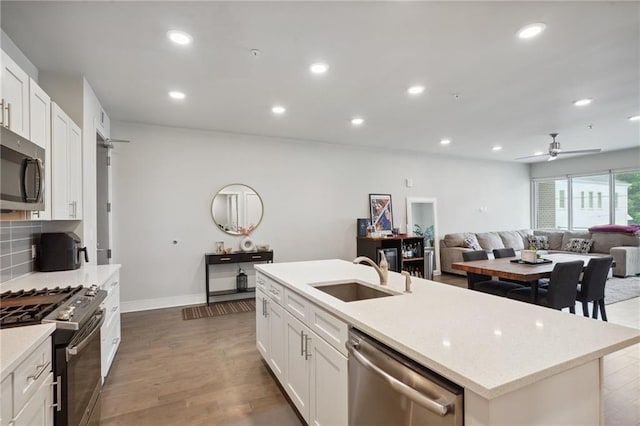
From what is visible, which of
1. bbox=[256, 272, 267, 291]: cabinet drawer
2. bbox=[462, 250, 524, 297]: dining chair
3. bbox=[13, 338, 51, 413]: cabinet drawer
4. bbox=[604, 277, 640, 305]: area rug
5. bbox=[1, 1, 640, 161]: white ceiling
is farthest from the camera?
bbox=[604, 277, 640, 305]: area rug

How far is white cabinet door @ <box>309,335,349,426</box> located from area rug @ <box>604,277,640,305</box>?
5278 millimetres

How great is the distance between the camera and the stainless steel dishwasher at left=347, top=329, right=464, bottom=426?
988 millimetres

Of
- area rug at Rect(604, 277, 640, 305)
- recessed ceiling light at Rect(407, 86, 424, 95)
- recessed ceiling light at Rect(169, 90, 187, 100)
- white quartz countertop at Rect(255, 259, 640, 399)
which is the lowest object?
area rug at Rect(604, 277, 640, 305)

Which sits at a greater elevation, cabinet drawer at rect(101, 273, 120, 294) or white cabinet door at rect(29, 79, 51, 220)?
white cabinet door at rect(29, 79, 51, 220)

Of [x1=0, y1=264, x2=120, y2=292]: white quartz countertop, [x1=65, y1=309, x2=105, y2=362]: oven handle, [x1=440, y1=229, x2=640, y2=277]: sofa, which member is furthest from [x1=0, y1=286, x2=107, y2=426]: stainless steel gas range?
[x1=440, y1=229, x2=640, y2=277]: sofa

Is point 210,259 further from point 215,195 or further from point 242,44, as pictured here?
point 242,44

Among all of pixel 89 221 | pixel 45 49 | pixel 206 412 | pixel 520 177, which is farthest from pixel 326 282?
pixel 520 177

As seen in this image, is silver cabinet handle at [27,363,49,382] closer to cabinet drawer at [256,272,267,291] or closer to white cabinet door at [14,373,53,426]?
white cabinet door at [14,373,53,426]

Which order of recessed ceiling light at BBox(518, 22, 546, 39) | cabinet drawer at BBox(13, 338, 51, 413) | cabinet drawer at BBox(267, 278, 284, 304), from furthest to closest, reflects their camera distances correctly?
1. cabinet drawer at BBox(267, 278, 284, 304)
2. recessed ceiling light at BBox(518, 22, 546, 39)
3. cabinet drawer at BBox(13, 338, 51, 413)

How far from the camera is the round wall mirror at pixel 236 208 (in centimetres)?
513

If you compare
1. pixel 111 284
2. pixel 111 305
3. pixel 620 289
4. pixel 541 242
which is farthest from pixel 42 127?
pixel 541 242

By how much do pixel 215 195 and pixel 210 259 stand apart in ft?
3.40

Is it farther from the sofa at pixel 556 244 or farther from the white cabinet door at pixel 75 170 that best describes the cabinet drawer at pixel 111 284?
the sofa at pixel 556 244

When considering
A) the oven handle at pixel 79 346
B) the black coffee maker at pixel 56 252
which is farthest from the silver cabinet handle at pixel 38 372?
the black coffee maker at pixel 56 252
